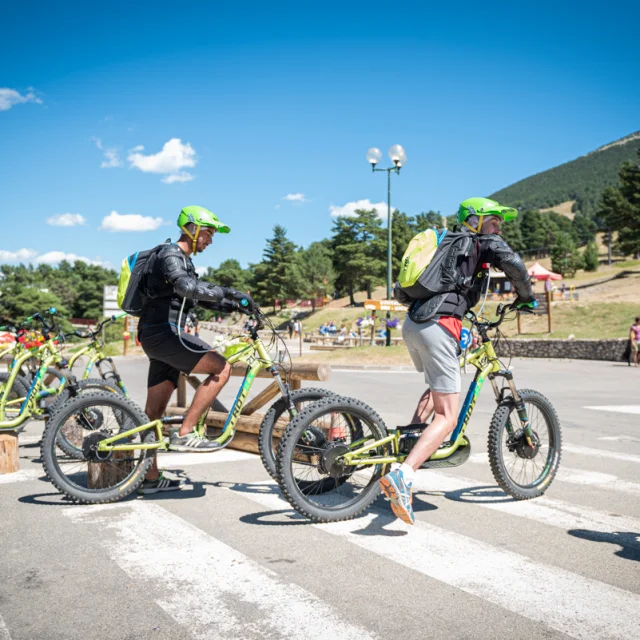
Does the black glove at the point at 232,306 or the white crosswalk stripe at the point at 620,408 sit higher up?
the black glove at the point at 232,306

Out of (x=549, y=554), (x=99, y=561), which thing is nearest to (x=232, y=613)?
(x=99, y=561)

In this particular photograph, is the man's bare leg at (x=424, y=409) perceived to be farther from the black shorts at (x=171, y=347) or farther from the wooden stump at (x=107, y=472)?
the wooden stump at (x=107, y=472)

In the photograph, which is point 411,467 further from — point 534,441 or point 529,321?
point 529,321

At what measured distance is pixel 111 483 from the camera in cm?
Result: 500

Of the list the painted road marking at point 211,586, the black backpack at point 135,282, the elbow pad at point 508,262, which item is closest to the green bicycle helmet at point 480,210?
the elbow pad at point 508,262

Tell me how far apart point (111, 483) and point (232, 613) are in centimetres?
235

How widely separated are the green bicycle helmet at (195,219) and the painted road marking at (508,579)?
231 cm

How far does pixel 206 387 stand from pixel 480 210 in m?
2.33

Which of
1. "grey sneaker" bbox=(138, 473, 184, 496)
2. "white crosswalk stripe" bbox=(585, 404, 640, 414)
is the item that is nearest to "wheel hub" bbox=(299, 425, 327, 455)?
"grey sneaker" bbox=(138, 473, 184, 496)

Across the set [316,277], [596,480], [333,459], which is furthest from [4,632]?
[316,277]

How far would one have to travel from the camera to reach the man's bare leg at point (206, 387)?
191 inches

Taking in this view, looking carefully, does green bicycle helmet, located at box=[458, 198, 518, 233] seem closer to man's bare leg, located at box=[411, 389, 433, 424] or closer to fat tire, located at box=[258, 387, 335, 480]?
man's bare leg, located at box=[411, 389, 433, 424]

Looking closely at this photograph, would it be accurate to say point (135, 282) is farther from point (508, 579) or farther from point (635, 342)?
point (635, 342)

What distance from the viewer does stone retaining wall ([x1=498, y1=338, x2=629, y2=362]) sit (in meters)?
26.3
